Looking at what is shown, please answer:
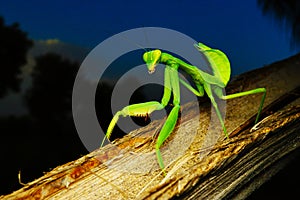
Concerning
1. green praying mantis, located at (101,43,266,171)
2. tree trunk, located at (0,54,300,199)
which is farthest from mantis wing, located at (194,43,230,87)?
tree trunk, located at (0,54,300,199)

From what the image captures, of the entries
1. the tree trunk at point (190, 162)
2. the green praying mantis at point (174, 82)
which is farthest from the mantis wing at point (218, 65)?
the tree trunk at point (190, 162)

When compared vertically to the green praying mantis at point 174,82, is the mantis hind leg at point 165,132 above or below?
below

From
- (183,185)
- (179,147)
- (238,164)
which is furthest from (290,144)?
(183,185)

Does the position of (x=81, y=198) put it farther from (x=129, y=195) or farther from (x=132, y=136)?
(x=132, y=136)

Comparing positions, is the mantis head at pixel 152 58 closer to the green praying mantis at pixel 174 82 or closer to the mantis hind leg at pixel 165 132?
the green praying mantis at pixel 174 82

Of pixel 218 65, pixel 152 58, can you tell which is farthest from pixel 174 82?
pixel 218 65

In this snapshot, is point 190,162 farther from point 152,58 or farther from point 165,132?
point 152,58
